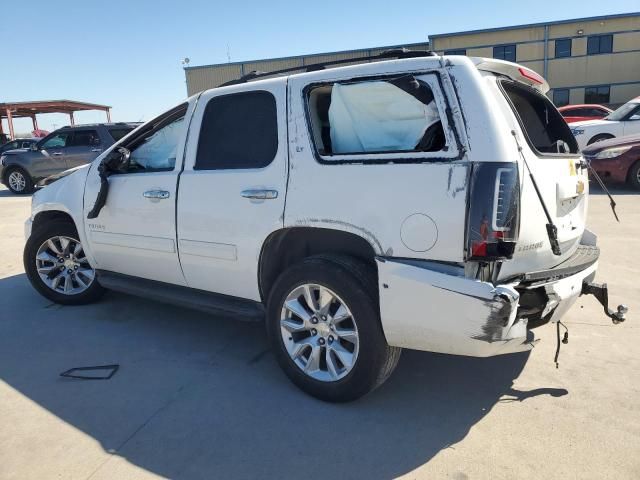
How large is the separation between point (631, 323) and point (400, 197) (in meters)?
2.59

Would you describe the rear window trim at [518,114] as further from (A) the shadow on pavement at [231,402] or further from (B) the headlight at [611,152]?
(B) the headlight at [611,152]

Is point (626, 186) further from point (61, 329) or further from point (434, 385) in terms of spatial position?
point (61, 329)

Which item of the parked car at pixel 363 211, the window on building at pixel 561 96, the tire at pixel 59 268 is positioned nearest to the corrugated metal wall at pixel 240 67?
the window on building at pixel 561 96

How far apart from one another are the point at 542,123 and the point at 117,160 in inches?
128

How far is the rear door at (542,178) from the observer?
8.28 feet

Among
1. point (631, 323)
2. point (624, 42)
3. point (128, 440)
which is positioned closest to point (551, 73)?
point (624, 42)

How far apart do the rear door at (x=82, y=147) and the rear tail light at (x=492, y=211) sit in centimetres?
1218

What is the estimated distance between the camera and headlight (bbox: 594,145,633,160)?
32.2 ft

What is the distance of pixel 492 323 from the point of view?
2371 millimetres

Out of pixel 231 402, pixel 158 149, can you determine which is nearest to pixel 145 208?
pixel 158 149

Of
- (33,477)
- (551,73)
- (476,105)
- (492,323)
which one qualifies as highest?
(551,73)

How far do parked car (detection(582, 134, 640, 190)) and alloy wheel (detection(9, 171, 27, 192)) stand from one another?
A: 14136mm

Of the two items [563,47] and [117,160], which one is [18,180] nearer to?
[117,160]

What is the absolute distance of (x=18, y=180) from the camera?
1380cm
